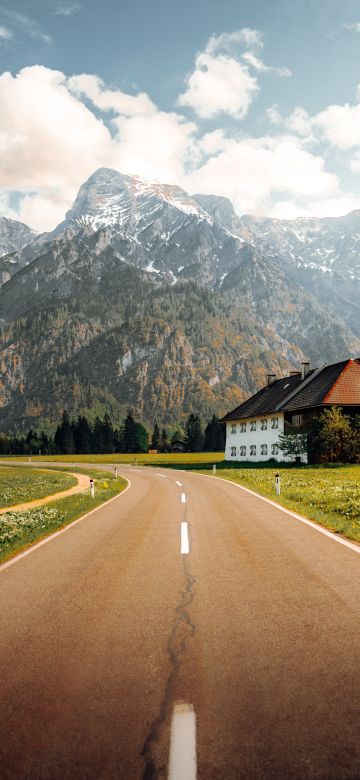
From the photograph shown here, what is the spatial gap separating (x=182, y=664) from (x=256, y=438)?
200 feet

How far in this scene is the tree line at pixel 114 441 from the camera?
5143 inches

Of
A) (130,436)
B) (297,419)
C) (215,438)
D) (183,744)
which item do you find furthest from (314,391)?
(130,436)

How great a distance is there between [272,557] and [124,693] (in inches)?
233

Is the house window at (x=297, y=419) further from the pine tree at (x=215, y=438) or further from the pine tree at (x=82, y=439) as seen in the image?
the pine tree at (x=82, y=439)

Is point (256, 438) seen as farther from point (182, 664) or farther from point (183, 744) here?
point (183, 744)

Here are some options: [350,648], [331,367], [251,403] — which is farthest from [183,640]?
[251,403]

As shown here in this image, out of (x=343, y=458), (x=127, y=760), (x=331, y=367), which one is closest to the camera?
(x=127, y=760)

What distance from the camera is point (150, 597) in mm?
7219

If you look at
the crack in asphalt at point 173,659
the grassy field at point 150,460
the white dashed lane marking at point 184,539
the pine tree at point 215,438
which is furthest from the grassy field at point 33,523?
the pine tree at point 215,438

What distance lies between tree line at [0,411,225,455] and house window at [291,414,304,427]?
234 feet

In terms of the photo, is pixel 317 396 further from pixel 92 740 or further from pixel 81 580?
pixel 92 740

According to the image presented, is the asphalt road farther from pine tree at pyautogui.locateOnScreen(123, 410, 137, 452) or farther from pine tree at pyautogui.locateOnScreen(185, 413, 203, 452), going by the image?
pine tree at pyautogui.locateOnScreen(123, 410, 137, 452)

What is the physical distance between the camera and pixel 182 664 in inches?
191

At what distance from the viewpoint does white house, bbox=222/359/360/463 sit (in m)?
51.2
